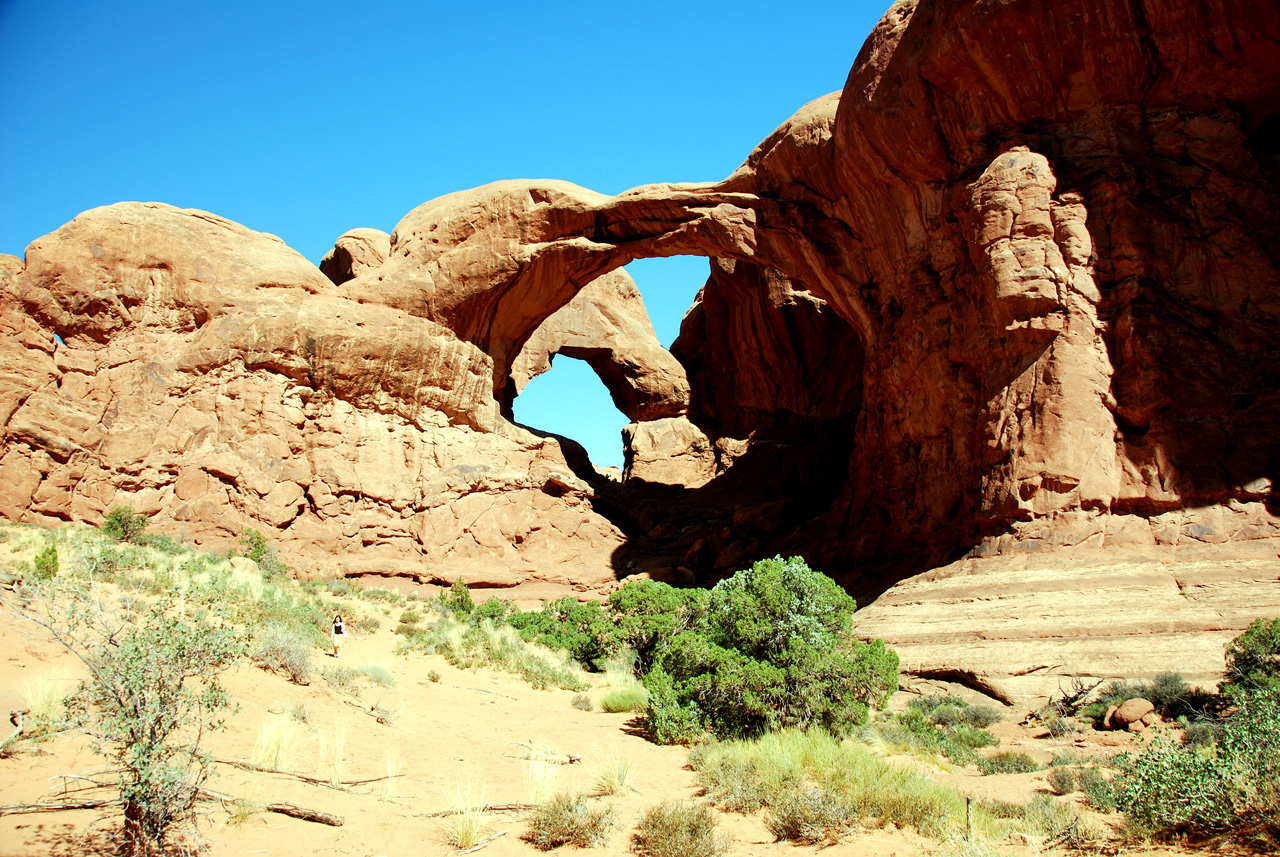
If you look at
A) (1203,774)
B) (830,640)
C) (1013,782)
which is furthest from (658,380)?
(1203,774)

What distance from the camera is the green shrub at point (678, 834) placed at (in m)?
5.73

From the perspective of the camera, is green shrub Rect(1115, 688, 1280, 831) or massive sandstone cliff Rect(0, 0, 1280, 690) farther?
massive sandstone cliff Rect(0, 0, 1280, 690)

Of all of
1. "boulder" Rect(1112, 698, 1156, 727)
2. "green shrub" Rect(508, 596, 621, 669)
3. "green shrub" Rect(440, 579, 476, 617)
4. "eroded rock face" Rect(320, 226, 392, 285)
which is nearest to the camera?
"boulder" Rect(1112, 698, 1156, 727)

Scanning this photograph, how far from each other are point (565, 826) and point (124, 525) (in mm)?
15022

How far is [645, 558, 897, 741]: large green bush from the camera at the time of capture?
9.45 metres

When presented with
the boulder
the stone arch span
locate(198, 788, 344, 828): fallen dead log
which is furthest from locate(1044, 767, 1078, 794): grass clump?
the stone arch span

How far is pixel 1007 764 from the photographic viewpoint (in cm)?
898

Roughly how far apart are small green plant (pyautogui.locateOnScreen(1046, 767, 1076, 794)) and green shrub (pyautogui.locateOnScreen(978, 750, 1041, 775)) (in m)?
0.75

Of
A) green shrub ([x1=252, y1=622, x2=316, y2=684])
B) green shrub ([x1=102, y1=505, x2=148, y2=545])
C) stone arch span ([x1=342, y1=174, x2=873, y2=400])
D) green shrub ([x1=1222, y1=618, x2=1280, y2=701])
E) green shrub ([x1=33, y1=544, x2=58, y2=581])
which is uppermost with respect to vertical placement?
stone arch span ([x1=342, y1=174, x2=873, y2=400])

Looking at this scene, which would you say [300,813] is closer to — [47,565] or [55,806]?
[55,806]

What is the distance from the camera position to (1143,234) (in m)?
15.0

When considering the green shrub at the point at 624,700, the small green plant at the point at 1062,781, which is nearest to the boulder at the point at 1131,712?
the small green plant at the point at 1062,781

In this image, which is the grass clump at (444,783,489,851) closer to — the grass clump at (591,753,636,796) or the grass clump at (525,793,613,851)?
the grass clump at (525,793,613,851)

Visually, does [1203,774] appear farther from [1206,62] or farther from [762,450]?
[762,450]
